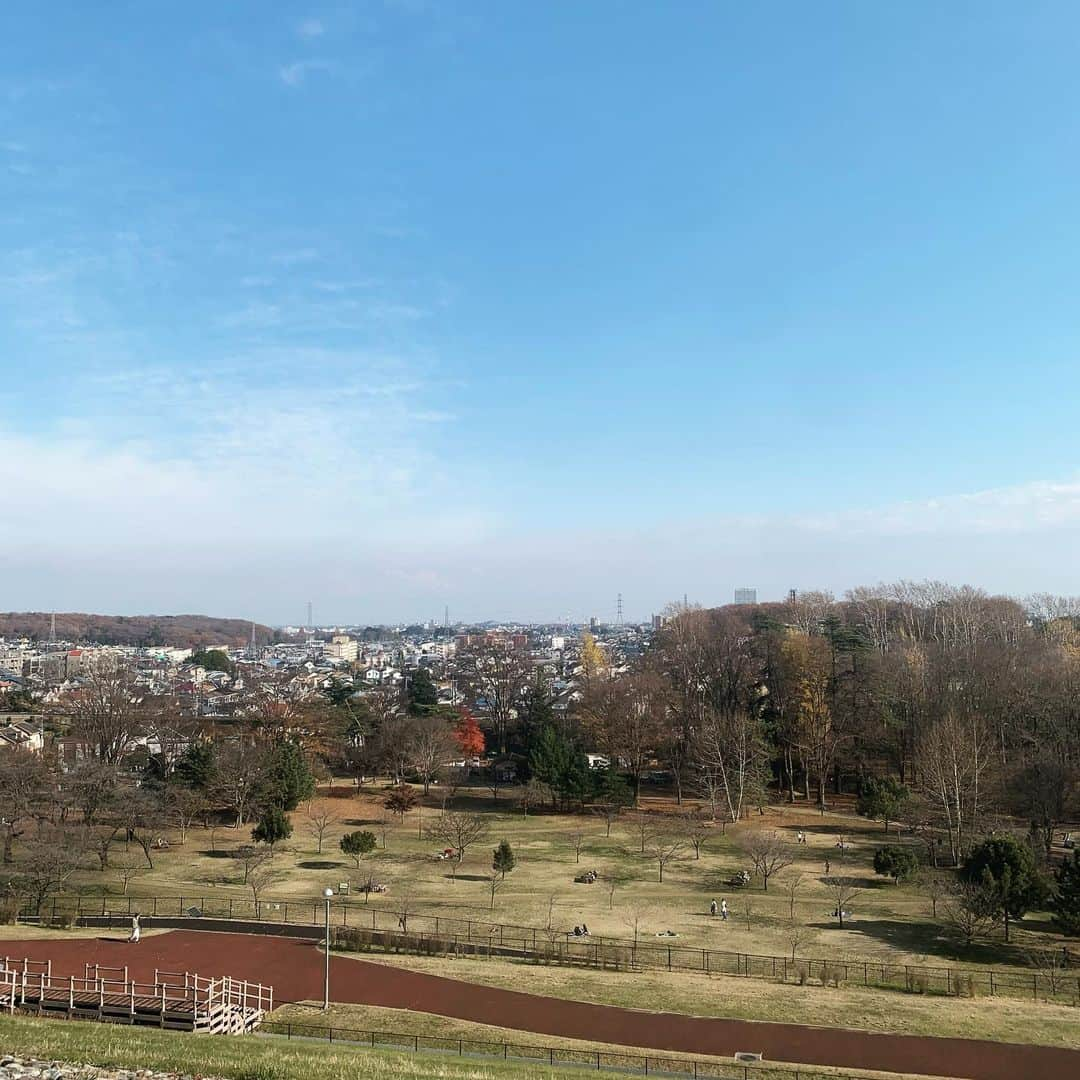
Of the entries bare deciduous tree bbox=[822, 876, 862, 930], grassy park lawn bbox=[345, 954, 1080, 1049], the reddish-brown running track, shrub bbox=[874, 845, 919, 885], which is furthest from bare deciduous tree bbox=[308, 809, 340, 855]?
shrub bbox=[874, 845, 919, 885]

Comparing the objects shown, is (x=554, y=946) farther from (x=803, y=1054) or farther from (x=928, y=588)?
(x=928, y=588)

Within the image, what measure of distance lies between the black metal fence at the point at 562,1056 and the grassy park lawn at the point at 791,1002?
12.7ft

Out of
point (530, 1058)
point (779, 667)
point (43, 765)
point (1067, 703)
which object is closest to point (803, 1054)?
point (530, 1058)

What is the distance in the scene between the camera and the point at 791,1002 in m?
23.8

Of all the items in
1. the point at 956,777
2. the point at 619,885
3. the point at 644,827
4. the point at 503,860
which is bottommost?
the point at 619,885

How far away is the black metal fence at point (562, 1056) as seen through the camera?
18.6 m

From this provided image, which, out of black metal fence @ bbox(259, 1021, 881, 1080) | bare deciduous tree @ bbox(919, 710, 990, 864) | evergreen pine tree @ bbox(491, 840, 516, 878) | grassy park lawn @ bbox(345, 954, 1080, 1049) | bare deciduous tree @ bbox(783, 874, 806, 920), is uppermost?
bare deciduous tree @ bbox(919, 710, 990, 864)

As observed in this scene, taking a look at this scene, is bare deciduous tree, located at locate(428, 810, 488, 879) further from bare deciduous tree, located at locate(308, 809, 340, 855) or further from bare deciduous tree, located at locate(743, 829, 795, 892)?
bare deciduous tree, located at locate(743, 829, 795, 892)

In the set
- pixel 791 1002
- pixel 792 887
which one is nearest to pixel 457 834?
pixel 792 887

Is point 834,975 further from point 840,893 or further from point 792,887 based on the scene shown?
point 792,887

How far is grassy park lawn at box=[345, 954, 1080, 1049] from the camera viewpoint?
72.2 ft

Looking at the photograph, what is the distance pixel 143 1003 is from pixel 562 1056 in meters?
10.4

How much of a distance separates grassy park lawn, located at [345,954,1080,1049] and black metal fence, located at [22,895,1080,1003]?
841 millimetres

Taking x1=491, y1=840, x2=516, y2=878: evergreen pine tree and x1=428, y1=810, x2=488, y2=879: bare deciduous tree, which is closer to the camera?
x1=491, y1=840, x2=516, y2=878: evergreen pine tree
